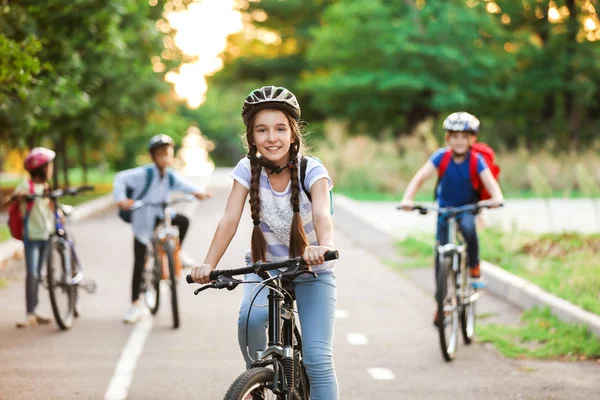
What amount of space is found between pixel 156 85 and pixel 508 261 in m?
16.9

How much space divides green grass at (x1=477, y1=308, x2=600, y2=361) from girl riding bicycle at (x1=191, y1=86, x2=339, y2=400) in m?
3.71

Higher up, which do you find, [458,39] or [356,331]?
[458,39]

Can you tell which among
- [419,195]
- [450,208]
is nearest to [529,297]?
[450,208]

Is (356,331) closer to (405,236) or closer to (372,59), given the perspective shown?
(405,236)

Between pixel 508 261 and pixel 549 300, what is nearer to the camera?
pixel 549 300

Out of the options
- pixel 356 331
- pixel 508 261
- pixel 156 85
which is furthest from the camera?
pixel 156 85

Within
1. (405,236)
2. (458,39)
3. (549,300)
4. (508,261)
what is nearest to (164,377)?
(549,300)

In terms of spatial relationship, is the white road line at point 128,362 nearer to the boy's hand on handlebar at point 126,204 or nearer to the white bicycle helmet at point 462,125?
the boy's hand on handlebar at point 126,204

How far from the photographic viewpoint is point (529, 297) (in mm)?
9734

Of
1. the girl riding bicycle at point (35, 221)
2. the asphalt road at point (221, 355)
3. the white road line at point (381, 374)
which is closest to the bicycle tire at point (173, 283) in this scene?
the asphalt road at point (221, 355)

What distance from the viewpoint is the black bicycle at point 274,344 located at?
13.1 ft

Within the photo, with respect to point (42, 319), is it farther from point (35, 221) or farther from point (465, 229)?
point (465, 229)

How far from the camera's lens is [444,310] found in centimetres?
763

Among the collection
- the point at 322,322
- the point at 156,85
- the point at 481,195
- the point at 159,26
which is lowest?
the point at 322,322
